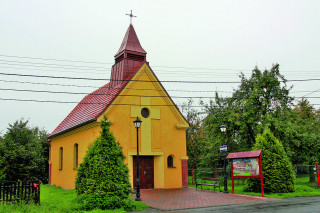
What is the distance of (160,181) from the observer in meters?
20.6

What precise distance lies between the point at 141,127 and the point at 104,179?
8198mm

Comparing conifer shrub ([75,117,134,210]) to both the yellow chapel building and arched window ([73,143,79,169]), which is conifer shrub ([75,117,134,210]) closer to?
the yellow chapel building

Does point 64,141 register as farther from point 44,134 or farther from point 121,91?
point 44,134

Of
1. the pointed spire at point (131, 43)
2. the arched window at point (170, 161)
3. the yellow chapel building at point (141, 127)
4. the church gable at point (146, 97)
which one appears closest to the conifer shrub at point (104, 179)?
the yellow chapel building at point (141, 127)

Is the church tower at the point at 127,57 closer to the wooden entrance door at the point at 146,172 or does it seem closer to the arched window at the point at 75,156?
the arched window at the point at 75,156

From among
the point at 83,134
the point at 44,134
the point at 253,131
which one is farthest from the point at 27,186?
the point at 44,134

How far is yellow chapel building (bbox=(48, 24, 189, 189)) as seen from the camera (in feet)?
64.6

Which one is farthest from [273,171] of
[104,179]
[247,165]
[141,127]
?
[104,179]

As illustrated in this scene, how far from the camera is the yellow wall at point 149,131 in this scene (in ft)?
64.6

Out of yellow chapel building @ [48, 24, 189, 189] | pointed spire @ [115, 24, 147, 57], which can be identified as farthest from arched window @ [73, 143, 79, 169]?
pointed spire @ [115, 24, 147, 57]

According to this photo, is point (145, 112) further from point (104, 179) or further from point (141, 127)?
point (104, 179)

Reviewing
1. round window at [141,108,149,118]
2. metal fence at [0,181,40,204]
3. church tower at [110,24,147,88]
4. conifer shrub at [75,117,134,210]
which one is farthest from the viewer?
church tower at [110,24,147,88]

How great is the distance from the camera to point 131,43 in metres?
23.6

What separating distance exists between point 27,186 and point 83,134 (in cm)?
891
